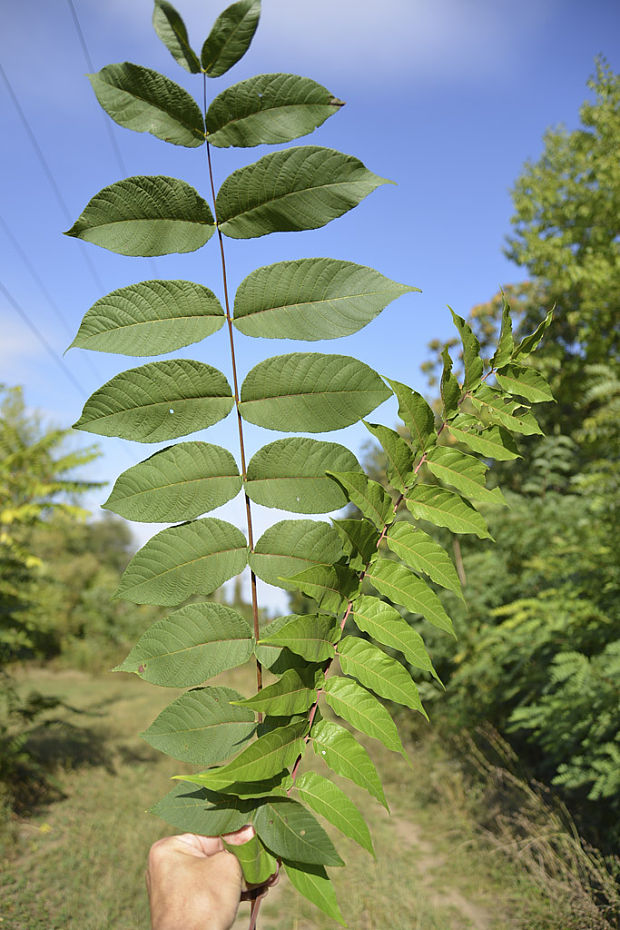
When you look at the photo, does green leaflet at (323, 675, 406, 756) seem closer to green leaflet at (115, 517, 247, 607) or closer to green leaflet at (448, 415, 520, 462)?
green leaflet at (115, 517, 247, 607)

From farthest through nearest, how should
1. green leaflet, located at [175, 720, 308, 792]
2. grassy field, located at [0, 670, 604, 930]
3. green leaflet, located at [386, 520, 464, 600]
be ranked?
1. grassy field, located at [0, 670, 604, 930]
2. green leaflet, located at [386, 520, 464, 600]
3. green leaflet, located at [175, 720, 308, 792]

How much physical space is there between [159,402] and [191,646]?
0.32 meters

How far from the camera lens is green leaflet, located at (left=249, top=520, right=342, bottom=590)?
0.77m

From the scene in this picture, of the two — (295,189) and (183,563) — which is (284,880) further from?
(295,189)

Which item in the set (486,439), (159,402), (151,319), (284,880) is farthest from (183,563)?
(284,880)

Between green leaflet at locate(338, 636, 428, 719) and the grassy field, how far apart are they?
2.92 metres

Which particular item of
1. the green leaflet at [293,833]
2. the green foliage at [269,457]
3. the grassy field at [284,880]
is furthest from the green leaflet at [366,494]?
the grassy field at [284,880]

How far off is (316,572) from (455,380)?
314mm

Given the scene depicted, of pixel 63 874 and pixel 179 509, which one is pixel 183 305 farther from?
pixel 63 874

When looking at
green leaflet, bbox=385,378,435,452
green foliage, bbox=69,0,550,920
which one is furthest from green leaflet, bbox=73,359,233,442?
green leaflet, bbox=385,378,435,452

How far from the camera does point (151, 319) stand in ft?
2.47

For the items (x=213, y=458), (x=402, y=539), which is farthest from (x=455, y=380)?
(x=213, y=458)

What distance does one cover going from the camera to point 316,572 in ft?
2.19

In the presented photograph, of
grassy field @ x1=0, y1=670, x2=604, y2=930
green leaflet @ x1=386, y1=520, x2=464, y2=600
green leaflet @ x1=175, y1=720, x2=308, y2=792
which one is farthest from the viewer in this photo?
grassy field @ x1=0, y1=670, x2=604, y2=930
